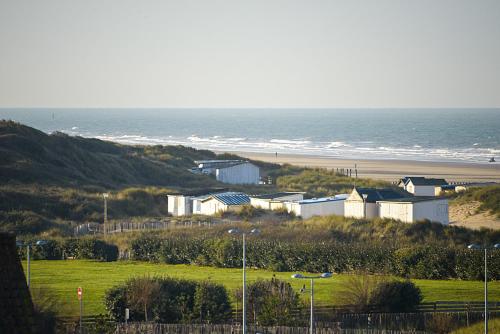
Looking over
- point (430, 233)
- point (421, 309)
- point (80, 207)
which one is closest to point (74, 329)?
point (421, 309)

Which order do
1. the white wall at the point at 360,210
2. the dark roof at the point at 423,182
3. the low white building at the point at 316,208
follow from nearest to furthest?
the white wall at the point at 360,210
the low white building at the point at 316,208
the dark roof at the point at 423,182

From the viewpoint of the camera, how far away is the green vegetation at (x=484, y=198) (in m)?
72.3

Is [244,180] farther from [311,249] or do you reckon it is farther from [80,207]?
[311,249]

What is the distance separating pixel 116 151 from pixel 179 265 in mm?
64503

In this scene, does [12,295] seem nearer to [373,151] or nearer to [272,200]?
[272,200]

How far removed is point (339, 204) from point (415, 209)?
700cm

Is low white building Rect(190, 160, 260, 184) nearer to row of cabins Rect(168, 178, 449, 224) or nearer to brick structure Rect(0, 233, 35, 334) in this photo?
row of cabins Rect(168, 178, 449, 224)

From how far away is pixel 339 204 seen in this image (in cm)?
6919

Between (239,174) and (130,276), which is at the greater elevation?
(130,276)

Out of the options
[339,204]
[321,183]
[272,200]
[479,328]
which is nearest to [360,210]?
[339,204]

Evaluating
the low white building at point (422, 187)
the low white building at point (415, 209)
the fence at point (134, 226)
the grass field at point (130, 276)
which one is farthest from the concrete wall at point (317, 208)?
the low white building at point (422, 187)

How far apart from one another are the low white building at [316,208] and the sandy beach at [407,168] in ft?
120

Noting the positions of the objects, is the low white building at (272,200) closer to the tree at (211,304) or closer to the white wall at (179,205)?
the white wall at (179,205)

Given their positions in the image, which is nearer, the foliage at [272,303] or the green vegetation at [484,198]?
the foliage at [272,303]
